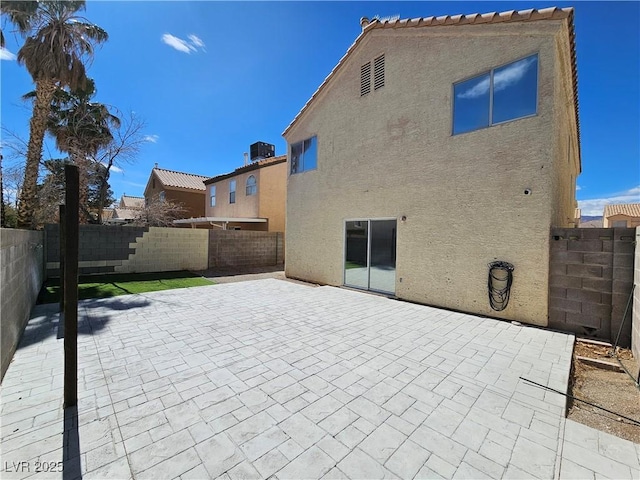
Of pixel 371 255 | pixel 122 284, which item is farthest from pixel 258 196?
pixel 371 255

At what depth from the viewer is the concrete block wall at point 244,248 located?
15.6 metres

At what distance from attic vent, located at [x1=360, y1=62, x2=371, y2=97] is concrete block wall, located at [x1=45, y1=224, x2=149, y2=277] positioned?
464 inches

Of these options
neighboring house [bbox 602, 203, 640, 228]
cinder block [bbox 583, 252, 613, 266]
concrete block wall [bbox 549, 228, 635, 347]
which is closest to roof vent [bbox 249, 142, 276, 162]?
concrete block wall [bbox 549, 228, 635, 347]

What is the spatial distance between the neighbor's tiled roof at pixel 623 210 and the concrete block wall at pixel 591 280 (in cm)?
3618

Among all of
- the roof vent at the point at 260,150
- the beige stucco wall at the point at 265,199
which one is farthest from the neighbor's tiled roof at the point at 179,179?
the beige stucco wall at the point at 265,199

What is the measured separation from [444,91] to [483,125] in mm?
1630

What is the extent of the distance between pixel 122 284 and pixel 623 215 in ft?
150

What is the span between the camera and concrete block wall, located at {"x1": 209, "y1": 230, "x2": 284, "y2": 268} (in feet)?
51.1

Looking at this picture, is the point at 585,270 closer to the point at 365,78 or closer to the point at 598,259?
the point at 598,259

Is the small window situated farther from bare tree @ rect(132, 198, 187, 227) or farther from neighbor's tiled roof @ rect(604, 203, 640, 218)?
neighbor's tiled roof @ rect(604, 203, 640, 218)

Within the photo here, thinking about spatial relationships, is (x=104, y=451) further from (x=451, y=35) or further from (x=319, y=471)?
(x=451, y=35)

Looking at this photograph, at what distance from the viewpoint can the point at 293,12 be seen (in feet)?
31.5

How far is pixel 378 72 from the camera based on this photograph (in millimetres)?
9641

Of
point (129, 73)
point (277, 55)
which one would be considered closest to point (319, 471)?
point (277, 55)
